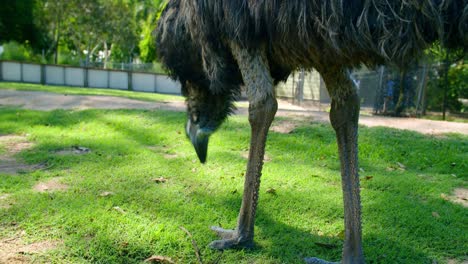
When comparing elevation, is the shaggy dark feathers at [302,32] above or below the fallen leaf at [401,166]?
above

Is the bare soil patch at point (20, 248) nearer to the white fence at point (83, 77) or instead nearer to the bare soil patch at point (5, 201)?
the bare soil patch at point (5, 201)

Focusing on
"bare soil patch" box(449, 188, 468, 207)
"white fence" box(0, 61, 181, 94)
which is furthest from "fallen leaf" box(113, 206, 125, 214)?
"white fence" box(0, 61, 181, 94)

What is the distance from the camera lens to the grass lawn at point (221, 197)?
120 inches

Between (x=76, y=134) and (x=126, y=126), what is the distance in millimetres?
780

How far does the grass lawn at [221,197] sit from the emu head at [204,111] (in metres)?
0.63

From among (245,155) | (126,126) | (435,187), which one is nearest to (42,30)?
(126,126)

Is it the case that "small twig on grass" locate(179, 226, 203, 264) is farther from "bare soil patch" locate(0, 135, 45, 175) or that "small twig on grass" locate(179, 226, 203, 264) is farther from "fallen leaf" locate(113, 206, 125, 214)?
"bare soil patch" locate(0, 135, 45, 175)

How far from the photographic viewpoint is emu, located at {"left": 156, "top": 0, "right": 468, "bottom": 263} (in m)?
1.95

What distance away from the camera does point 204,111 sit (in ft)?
10.6

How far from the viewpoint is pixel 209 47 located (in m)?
2.79

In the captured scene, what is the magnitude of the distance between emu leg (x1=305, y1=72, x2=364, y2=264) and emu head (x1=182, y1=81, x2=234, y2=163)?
74 cm

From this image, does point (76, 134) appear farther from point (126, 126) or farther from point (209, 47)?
point (209, 47)

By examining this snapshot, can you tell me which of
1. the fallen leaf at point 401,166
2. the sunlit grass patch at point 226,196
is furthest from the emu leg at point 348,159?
the fallen leaf at point 401,166

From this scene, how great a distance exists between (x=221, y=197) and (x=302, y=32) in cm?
206
